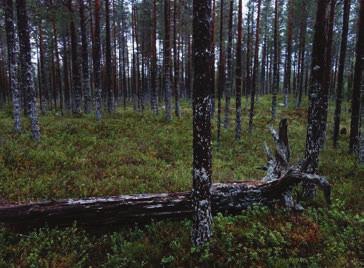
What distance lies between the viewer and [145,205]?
691 cm

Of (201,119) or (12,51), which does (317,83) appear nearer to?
(201,119)

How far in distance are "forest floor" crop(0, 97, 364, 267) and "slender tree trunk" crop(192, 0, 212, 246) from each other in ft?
2.04

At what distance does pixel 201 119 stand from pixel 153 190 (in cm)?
467

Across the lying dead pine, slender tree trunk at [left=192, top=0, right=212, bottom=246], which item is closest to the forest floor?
the lying dead pine

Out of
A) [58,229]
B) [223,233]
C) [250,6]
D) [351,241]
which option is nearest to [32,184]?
[58,229]

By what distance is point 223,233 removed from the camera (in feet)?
20.2

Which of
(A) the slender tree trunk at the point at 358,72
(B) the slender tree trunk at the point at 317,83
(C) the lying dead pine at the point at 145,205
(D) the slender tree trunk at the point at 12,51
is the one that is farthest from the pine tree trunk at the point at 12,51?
(A) the slender tree trunk at the point at 358,72

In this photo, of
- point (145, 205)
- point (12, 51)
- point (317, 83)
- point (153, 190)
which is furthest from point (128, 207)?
point (12, 51)

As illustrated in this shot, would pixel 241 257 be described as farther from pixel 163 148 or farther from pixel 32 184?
pixel 163 148

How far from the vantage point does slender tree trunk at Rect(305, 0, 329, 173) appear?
766 centimetres

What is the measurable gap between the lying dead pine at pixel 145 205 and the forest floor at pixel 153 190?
0.26 m

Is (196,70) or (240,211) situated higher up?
(196,70)

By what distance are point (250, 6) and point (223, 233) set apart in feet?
106

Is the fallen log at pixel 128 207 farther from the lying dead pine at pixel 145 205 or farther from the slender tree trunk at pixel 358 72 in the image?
the slender tree trunk at pixel 358 72
